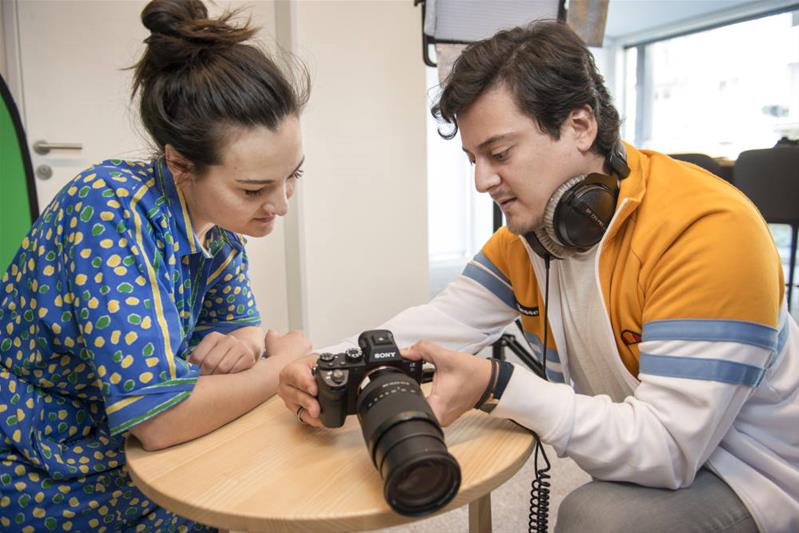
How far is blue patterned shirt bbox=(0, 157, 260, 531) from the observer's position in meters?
0.72

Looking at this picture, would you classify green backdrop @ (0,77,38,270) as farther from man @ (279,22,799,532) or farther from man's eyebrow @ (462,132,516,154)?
man's eyebrow @ (462,132,516,154)

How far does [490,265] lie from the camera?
115 centimetres

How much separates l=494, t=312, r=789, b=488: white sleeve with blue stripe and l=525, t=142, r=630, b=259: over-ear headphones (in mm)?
172

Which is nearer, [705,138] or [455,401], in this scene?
[455,401]

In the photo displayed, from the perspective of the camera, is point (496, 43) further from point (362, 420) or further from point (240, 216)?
point (362, 420)

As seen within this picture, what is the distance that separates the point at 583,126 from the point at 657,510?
607 mm

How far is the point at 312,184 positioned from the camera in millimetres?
2512

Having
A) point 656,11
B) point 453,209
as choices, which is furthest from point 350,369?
point 656,11

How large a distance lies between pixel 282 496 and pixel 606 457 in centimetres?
42

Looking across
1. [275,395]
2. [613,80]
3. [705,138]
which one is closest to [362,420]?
[275,395]

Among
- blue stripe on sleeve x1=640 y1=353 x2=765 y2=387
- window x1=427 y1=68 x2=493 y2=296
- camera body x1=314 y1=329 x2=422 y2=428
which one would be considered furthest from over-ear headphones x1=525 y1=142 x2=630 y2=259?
window x1=427 y1=68 x2=493 y2=296

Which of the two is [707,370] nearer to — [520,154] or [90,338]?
[520,154]

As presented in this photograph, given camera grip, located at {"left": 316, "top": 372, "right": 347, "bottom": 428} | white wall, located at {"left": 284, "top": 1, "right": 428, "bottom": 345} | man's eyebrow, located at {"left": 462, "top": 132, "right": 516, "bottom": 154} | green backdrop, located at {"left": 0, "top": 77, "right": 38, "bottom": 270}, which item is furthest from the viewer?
white wall, located at {"left": 284, "top": 1, "right": 428, "bottom": 345}

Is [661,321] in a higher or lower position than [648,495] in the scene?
higher
